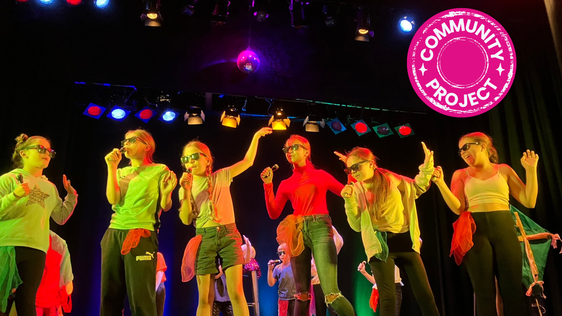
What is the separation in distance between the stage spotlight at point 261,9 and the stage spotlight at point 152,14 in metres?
1.17

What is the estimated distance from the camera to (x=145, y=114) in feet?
19.8

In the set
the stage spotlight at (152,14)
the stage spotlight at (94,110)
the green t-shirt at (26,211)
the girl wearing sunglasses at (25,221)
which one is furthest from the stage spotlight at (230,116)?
the green t-shirt at (26,211)

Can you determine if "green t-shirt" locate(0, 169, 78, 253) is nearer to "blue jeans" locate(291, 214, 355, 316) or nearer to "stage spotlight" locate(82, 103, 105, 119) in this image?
"stage spotlight" locate(82, 103, 105, 119)

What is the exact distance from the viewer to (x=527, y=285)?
455 cm

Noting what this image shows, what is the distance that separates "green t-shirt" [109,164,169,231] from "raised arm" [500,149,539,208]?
11.4 ft

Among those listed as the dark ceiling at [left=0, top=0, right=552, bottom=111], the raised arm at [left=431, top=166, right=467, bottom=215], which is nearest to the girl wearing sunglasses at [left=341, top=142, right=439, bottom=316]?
the raised arm at [left=431, top=166, right=467, bottom=215]

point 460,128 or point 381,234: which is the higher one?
point 460,128

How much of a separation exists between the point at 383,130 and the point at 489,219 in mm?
2524

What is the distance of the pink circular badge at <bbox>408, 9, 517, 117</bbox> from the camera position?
4.21 metres

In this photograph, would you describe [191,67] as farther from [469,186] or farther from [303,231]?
[469,186]

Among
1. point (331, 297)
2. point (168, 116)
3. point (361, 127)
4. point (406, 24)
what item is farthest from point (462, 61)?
point (168, 116)

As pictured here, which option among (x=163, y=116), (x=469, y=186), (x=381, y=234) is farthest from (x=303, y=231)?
(x=163, y=116)

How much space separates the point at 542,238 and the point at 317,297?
2632 millimetres

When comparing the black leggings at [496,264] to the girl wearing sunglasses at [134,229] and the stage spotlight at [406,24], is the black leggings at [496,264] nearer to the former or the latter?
the stage spotlight at [406,24]
